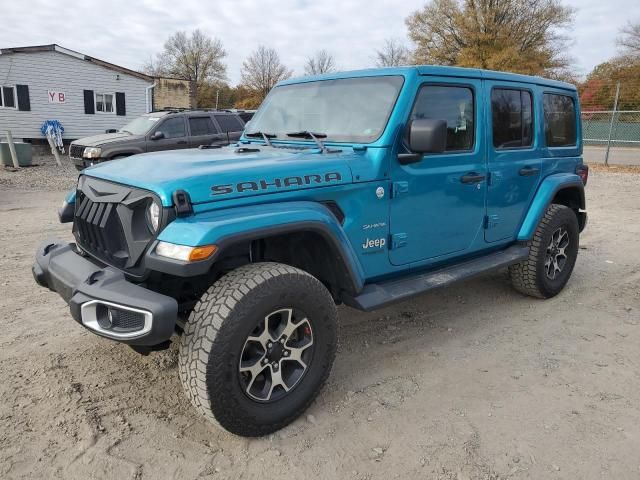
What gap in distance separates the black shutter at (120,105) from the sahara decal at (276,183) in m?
20.9

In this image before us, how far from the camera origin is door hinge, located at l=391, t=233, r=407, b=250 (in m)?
3.27

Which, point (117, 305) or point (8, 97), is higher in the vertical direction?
point (8, 97)

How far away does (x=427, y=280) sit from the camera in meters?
3.51

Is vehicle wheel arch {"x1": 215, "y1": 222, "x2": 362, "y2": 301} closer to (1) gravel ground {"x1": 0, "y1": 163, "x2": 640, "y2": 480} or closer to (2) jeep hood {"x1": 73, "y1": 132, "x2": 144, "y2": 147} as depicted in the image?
(1) gravel ground {"x1": 0, "y1": 163, "x2": 640, "y2": 480}

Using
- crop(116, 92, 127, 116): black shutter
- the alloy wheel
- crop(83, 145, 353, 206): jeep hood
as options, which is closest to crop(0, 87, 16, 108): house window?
crop(116, 92, 127, 116): black shutter

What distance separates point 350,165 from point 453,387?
5.14 ft

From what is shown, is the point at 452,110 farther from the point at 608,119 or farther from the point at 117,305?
→ the point at 608,119

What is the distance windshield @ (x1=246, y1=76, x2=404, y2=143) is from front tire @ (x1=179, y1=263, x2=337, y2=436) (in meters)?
1.18

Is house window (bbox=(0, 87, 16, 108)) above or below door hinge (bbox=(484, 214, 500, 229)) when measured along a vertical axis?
above

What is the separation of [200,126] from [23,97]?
440 inches

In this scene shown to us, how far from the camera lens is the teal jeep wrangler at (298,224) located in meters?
2.40

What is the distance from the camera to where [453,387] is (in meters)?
3.19

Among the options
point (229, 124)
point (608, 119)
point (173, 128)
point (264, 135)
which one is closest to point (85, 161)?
point (173, 128)

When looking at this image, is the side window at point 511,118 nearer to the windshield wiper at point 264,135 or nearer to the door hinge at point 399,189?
the door hinge at point 399,189
